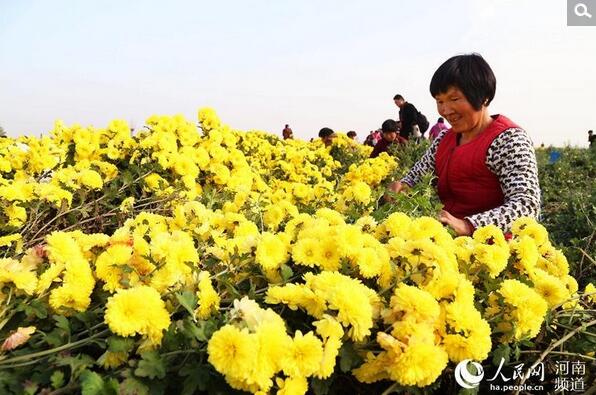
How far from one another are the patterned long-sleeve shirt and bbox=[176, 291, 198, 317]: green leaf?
1596 millimetres

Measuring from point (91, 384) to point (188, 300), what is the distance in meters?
0.21

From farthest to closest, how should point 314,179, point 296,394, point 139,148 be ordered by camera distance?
point 314,179 → point 139,148 → point 296,394

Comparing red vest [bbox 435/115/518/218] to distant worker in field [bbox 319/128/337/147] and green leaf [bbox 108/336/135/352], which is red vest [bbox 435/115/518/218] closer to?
green leaf [bbox 108/336/135/352]

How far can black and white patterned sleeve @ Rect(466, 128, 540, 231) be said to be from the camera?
2305mm

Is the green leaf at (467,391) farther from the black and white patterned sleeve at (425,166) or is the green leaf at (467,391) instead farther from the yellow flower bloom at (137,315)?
the black and white patterned sleeve at (425,166)

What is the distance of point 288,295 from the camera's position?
39.6 inches

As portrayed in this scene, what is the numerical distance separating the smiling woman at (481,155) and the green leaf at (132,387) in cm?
157

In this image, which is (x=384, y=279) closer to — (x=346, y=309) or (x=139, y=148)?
(x=346, y=309)

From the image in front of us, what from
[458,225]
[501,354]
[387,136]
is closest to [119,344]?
[501,354]

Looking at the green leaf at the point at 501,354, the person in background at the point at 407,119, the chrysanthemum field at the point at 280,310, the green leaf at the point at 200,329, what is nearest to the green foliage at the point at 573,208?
the chrysanthemum field at the point at 280,310

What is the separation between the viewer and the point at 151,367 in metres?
0.88

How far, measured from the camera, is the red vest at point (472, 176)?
2516 mm

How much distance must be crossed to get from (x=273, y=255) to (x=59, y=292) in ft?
1.43

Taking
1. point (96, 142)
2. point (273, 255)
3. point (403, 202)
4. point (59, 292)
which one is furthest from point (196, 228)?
point (96, 142)
